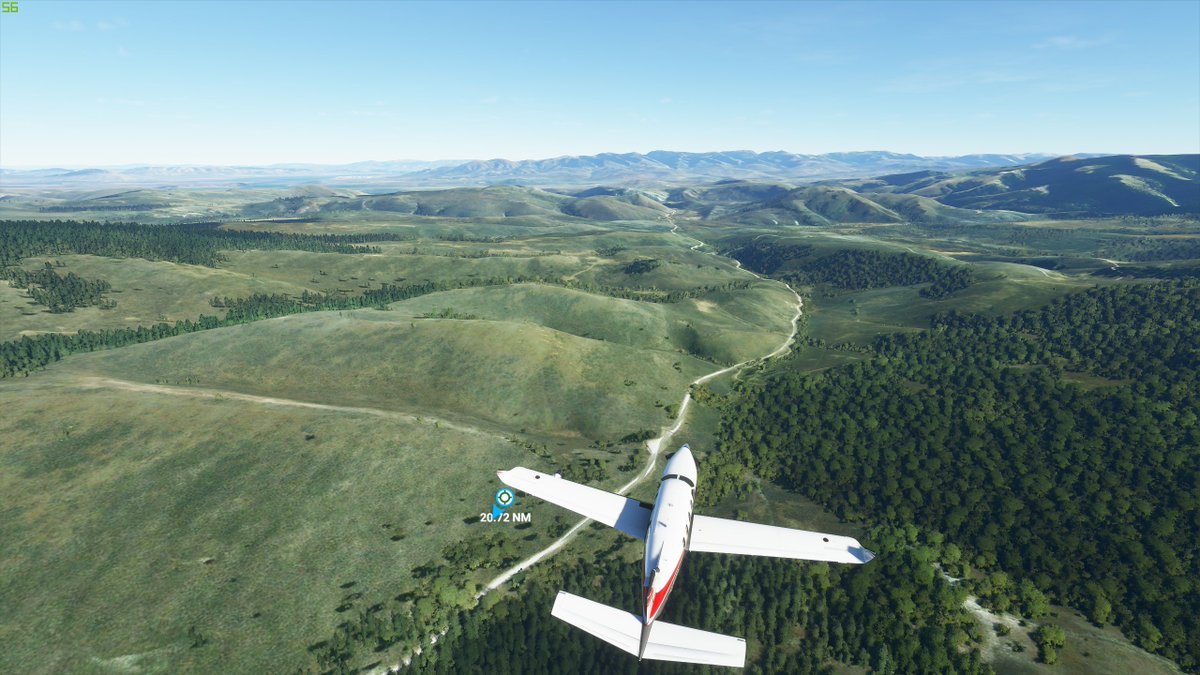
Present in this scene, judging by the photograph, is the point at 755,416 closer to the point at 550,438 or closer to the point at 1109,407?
the point at 550,438

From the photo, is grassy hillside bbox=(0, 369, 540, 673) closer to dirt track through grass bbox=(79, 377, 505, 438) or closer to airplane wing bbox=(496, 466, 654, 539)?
dirt track through grass bbox=(79, 377, 505, 438)

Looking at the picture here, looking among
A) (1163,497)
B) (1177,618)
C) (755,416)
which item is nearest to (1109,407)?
(1163,497)

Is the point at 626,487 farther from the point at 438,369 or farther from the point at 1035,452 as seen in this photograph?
the point at 1035,452

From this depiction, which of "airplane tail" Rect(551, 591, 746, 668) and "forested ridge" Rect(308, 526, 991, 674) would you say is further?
"forested ridge" Rect(308, 526, 991, 674)

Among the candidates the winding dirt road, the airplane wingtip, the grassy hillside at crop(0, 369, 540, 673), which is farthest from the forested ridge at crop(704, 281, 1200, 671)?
the grassy hillside at crop(0, 369, 540, 673)

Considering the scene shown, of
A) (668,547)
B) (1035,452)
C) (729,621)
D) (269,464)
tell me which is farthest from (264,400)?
(1035,452)

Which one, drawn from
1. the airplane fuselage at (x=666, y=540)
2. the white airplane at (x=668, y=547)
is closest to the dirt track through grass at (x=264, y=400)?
the white airplane at (x=668, y=547)

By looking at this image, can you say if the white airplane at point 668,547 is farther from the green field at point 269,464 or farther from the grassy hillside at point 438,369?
the grassy hillside at point 438,369
